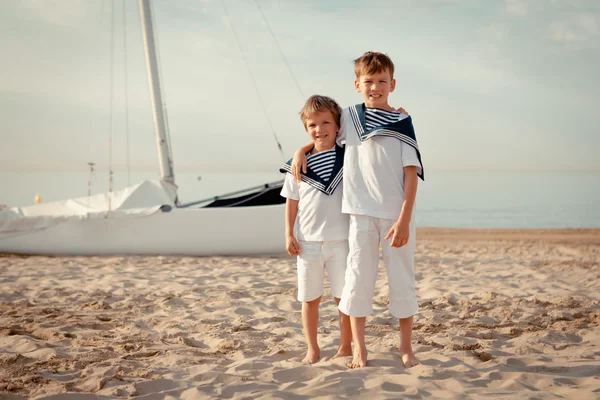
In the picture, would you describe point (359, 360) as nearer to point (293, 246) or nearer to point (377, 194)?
point (293, 246)

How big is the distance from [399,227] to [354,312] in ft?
1.62

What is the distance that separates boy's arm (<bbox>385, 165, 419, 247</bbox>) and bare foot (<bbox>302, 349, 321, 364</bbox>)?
0.77 meters

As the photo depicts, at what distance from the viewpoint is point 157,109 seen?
891 cm

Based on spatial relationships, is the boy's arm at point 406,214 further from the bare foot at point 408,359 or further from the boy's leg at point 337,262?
the bare foot at point 408,359

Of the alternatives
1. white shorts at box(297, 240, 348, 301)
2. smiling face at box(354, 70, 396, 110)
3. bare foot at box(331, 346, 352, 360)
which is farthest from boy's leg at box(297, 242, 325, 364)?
smiling face at box(354, 70, 396, 110)

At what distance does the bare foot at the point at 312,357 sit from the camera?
9.65ft

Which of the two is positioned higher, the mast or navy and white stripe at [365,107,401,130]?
the mast

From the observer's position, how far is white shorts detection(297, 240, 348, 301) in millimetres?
2867

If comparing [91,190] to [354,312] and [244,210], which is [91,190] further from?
[354,312]

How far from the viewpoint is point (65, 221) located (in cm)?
799

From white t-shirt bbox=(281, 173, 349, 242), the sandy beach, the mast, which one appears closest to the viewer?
the sandy beach

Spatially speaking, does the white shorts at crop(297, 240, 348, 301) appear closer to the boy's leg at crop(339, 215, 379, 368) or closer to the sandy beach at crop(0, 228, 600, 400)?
the boy's leg at crop(339, 215, 379, 368)

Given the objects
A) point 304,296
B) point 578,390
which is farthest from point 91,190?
point 578,390

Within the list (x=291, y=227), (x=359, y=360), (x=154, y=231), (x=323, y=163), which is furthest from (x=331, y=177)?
(x=154, y=231)
